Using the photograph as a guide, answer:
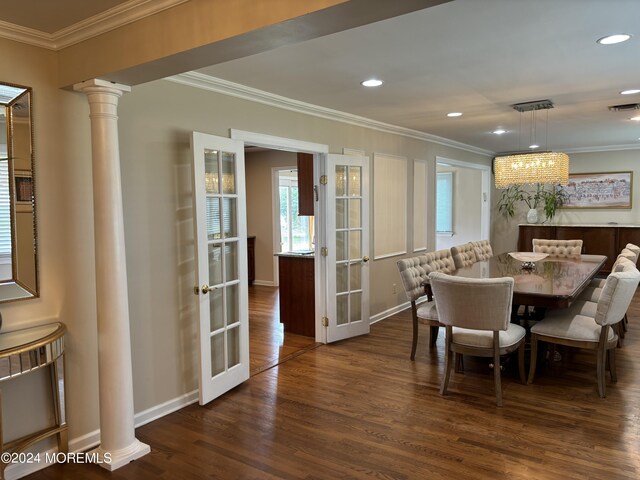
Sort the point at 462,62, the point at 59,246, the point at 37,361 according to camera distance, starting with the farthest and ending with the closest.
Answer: the point at 462,62
the point at 59,246
the point at 37,361

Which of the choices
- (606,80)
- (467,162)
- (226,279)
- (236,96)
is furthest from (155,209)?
(467,162)

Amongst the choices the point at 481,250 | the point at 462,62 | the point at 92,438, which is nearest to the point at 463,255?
the point at 481,250

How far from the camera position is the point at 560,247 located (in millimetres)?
6223

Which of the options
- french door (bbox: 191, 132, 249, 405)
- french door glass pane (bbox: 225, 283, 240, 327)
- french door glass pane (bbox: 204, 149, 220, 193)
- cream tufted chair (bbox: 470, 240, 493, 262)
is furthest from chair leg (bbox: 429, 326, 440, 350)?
french door glass pane (bbox: 204, 149, 220, 193)

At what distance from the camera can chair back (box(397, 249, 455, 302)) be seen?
4309mm

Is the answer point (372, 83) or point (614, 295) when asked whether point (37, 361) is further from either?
point (614, 295)

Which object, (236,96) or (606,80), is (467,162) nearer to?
(606,80)

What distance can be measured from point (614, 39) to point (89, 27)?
295cm

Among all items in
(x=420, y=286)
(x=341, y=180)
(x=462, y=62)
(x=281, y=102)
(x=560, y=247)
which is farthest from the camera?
(x=560, y=247)

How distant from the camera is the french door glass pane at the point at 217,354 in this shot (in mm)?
3518

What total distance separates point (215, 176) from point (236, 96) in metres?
0.79

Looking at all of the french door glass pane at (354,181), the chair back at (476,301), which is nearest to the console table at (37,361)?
the chair back at (476,301)

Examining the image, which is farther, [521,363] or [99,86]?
[521,363]

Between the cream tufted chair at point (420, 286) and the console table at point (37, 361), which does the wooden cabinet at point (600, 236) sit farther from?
the console table at point (37, 361)
